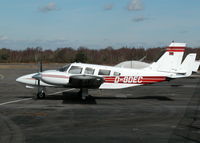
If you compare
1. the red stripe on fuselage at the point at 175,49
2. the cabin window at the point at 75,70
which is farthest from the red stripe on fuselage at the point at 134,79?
the red stripe on fuselage at the point at 175,49

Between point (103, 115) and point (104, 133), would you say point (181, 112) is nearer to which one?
point (103, 115)

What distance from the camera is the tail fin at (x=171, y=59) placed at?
686 inches

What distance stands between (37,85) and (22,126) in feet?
24.9

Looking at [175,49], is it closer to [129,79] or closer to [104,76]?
[129,79]

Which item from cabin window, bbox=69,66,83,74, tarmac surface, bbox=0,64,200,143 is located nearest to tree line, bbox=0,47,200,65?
cabin window, bbox=69,66,83,74

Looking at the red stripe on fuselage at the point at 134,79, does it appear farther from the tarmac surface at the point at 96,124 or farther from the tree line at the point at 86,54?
the tree line at the point at 86,54

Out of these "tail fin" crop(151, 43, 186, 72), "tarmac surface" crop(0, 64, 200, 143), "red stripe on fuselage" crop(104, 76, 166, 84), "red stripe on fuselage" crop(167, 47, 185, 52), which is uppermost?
"red stripe on fuselage" crop(167, 47, 185, 52)

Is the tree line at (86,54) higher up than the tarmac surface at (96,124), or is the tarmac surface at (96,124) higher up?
the tree line at (86,54)

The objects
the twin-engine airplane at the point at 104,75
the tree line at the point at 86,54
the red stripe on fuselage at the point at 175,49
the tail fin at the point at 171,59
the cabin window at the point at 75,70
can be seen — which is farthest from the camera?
the tree line at the point at 86,54

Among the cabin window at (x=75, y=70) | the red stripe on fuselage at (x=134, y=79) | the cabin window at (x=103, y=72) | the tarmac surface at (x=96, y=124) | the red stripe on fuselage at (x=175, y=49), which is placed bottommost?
the tarmac surface at (x=96, y=124)

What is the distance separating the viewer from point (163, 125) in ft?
33.0

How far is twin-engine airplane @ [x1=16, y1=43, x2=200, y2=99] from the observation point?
632 inches

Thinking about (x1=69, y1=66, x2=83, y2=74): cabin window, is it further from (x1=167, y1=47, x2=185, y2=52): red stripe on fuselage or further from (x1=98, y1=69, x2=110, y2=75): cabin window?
(x1=167, y1=47, x2=185, y2=52): red stripe on fuselage

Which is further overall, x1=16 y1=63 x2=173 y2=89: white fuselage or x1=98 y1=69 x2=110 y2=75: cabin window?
x1=98 y1=69 x2=110 y2=75: cabin window
